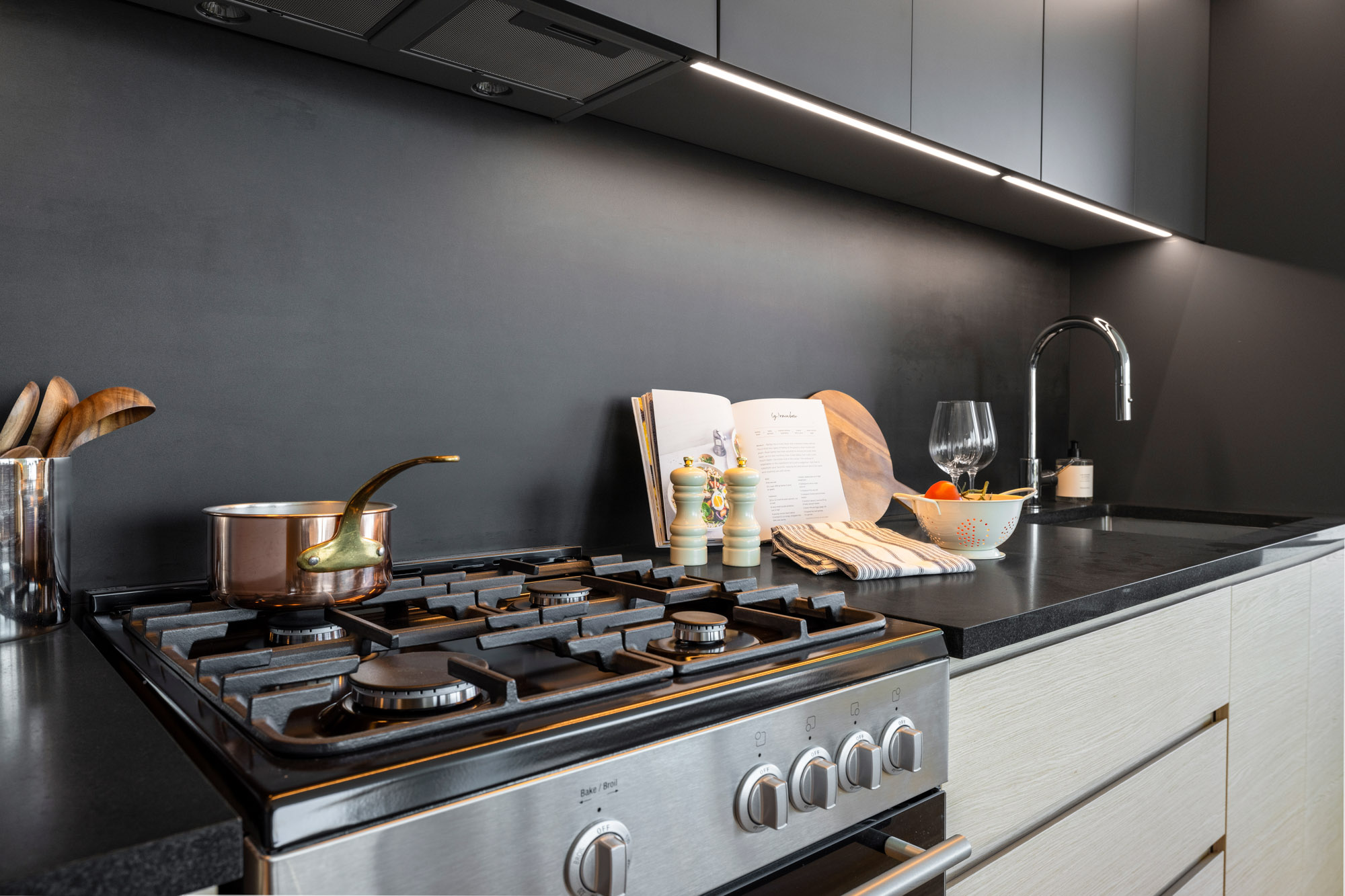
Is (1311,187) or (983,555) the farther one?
(1311,187)

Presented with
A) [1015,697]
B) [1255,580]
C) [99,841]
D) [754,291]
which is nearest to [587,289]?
[754,291]

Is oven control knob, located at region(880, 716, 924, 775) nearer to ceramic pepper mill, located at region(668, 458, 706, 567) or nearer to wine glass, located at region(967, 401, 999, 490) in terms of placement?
ceramic pepper mill, located at region(668, 458, 706, 567)

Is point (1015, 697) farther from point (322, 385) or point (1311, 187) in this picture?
point (1311, 187)

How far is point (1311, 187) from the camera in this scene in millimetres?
1942

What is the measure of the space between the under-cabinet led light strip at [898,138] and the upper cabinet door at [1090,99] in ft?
0.13

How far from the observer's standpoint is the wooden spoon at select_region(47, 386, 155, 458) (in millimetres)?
824

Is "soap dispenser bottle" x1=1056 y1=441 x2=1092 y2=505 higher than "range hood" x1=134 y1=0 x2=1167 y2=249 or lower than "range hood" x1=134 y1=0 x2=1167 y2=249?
lower

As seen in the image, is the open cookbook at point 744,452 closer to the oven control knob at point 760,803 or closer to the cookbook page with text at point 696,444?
the cookbook page with text at point 696,444

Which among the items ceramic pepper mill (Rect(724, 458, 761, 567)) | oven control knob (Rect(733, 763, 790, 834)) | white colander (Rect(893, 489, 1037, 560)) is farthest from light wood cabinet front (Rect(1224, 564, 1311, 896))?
oven control knob (Rect(733, 763, 790, 834))

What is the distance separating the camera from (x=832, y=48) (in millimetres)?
1184

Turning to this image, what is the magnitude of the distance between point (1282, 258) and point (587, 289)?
1.71 meters

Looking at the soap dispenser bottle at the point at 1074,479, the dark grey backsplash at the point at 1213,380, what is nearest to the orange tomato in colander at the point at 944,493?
the soap dispenser bottle at the point at 1074,479

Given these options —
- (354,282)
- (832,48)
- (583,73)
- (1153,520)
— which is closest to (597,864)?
(354,282)

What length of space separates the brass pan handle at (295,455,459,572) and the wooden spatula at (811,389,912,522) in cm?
98
